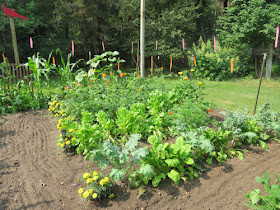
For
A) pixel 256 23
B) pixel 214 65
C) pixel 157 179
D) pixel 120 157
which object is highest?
pixel 256 23

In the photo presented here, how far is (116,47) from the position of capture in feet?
45.8

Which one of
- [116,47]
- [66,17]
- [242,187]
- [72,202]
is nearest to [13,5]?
[66,17]

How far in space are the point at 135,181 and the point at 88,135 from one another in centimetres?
87

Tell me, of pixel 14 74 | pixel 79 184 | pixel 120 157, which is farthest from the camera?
pixel 14 74

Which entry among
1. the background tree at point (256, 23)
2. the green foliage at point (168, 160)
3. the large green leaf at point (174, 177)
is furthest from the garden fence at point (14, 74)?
the background tree at point (256, 23)

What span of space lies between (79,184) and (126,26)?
1126 centimetres

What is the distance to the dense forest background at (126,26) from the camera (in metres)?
10.2

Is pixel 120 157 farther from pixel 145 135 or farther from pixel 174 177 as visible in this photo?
pixel 145 135

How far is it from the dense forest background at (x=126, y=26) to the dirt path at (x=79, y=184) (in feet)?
28.3

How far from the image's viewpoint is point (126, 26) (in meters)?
12.4

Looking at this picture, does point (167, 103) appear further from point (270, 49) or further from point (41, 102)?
point (270, 49)

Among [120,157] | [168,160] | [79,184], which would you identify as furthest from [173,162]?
[79,184]

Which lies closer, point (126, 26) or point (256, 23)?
point (256, 23)

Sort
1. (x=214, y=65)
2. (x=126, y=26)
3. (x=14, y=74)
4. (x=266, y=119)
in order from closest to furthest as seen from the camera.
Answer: (x=266, y=119) < (x=14, y=74) < (x=214, y=65) < (x=126, y=26)
